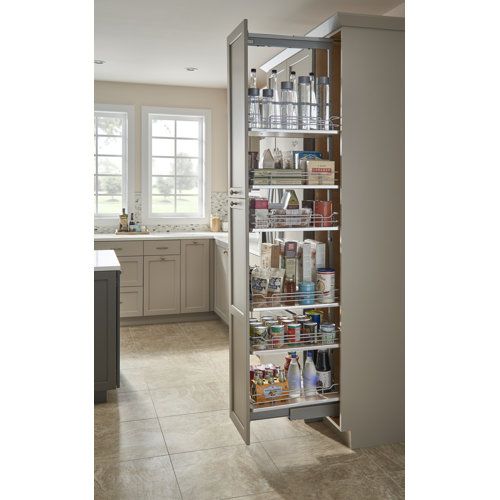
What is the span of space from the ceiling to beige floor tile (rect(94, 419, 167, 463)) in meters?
2.59

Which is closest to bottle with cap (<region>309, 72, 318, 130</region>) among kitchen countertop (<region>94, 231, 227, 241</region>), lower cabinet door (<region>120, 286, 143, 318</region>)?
kitchen countertop (<region>94, 231, 227, 241</region>)

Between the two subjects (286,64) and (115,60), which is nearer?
(286,64)

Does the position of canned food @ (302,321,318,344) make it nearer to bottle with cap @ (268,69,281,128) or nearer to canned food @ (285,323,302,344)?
canned food @ (285,323,302,344)

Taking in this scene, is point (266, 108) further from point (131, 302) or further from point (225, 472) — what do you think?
point (131, 302)

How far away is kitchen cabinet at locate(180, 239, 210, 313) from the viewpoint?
18.9 ft

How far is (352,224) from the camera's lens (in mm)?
2756

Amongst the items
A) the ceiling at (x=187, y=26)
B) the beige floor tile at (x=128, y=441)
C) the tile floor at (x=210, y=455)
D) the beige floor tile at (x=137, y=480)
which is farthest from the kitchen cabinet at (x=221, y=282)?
the beige floor tile at (x=137, y=480)

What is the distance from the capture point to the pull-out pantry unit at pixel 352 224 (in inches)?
106

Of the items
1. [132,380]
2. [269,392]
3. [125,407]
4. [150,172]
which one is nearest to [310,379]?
[269,392]

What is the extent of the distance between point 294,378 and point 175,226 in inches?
148

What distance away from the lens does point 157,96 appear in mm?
6188
